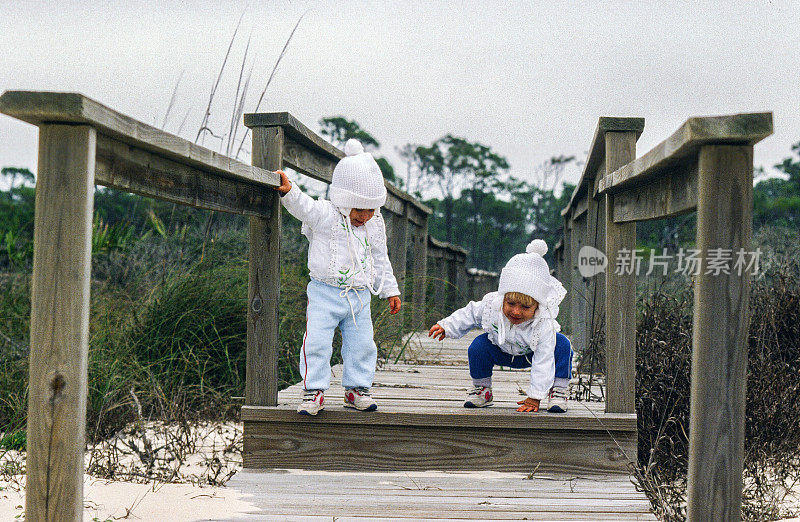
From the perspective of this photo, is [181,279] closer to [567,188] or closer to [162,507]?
[162,507]

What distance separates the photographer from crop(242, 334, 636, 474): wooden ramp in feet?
11.8

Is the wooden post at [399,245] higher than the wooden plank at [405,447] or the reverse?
higher

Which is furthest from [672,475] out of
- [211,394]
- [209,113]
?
[209,113]

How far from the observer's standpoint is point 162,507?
3.03 m

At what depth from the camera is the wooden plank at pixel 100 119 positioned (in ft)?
6.33

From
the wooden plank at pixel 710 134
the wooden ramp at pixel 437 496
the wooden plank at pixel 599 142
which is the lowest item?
the wooden ramp at pixel 437 496

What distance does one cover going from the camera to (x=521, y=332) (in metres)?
3.82

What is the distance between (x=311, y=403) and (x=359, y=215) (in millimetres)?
933

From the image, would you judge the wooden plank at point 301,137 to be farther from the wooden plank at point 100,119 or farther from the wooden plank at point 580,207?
the wooden plank at point 580,207

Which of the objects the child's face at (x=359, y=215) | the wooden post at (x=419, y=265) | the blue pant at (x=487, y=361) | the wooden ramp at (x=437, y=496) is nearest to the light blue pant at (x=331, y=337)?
the child's face at (x=359, y=215)

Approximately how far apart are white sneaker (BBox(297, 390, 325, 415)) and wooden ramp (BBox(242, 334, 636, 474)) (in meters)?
0.05

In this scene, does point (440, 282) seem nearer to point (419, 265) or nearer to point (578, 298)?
point (419, 265)

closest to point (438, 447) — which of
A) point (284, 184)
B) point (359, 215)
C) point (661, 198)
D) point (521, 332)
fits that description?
point (521, 332)

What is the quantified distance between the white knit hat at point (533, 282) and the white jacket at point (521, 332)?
0.06 meters
